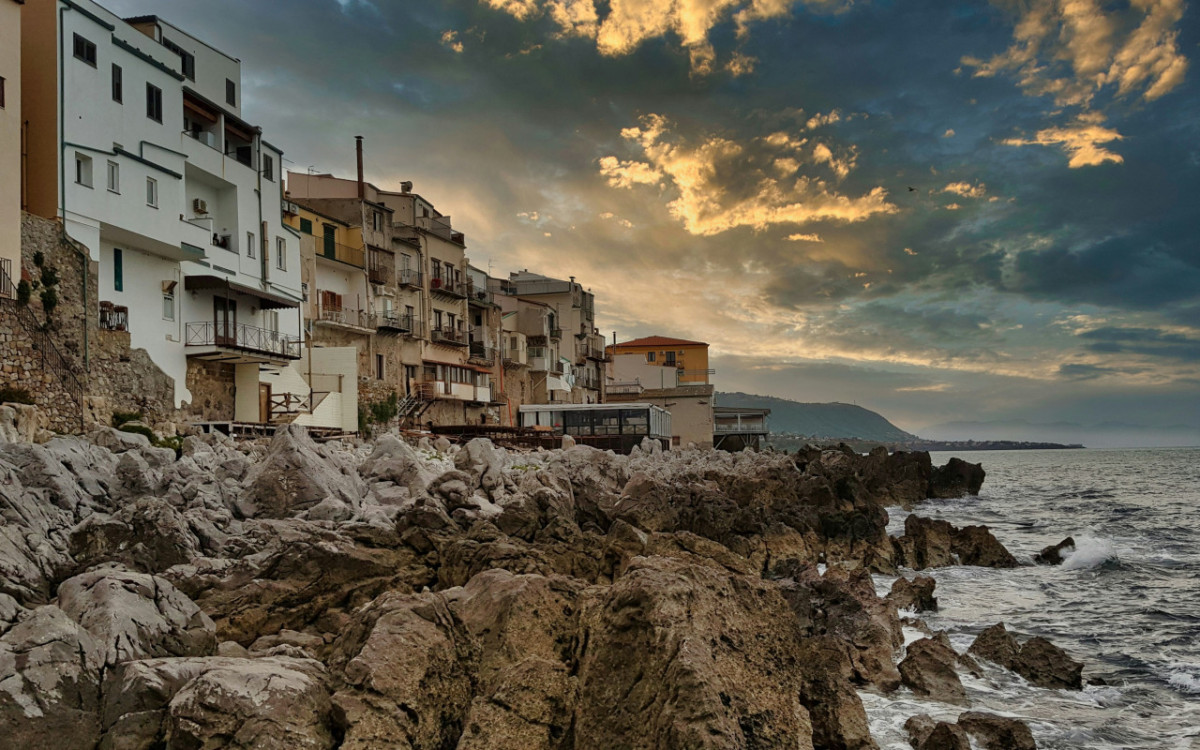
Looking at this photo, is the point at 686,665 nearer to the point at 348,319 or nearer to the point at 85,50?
the point at 85,50

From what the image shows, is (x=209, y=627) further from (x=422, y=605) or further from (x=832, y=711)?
(x=832, y=711)

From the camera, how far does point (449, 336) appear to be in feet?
172

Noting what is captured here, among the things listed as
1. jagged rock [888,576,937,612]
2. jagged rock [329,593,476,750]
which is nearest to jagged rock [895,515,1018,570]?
jagged rock [888,576,937,612]

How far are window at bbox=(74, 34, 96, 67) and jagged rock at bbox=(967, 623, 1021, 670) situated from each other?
92.2ft

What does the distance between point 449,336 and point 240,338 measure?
2018cm

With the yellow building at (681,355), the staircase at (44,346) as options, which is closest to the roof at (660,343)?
the yellow building at (681,355)

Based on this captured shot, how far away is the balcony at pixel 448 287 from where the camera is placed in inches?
2039

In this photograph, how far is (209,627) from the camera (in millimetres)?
7742

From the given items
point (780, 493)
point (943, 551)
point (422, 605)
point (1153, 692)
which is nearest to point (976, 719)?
point (1153, 692)

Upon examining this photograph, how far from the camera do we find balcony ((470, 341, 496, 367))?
186 feet

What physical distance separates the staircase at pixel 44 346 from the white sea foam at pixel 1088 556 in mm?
25849

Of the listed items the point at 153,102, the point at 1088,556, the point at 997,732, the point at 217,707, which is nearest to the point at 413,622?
the point at 217,707

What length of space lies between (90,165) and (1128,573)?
97.4 ft

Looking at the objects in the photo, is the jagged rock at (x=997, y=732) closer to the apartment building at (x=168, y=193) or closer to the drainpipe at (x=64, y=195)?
the drainpipe at (x=64, y=195)
